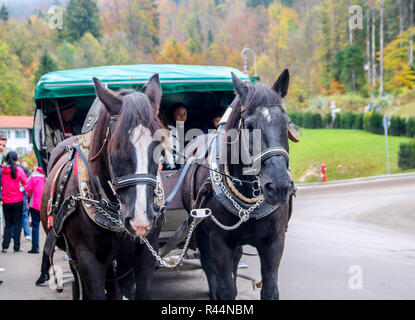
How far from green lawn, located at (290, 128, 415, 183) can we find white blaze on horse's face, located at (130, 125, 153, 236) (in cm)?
2380

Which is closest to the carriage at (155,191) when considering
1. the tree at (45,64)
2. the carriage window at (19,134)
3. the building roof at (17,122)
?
the tree at (45,64)

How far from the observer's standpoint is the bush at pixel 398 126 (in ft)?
116

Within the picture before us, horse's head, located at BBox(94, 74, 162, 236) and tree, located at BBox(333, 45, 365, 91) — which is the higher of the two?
tree, located at BBox(333, 45, 365, 91)

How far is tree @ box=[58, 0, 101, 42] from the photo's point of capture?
282 feet

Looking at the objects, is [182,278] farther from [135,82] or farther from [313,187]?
[313,187]

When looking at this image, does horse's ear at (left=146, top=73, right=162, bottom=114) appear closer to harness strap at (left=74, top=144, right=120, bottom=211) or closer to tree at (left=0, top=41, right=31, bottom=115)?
harness strap at (left=74, top=144, right=120, bottom=211)

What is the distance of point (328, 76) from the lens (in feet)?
209

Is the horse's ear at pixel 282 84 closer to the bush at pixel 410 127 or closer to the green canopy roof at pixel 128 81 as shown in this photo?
the green canopy roof at pixel 128 81

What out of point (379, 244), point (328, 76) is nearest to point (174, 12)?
point (328, 76)

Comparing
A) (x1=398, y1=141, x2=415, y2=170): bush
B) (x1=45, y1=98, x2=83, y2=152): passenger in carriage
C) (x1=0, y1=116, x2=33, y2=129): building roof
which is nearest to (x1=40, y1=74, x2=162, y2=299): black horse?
(x1=45, y1=98, x2=83, y2=152): passenger in carriage

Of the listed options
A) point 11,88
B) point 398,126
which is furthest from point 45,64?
point 398,126

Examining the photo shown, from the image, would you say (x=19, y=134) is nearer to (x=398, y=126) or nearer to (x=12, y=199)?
(x=398, y=126)

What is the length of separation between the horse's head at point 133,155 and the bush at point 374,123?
121ft

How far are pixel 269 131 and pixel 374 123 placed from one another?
1452 inches
